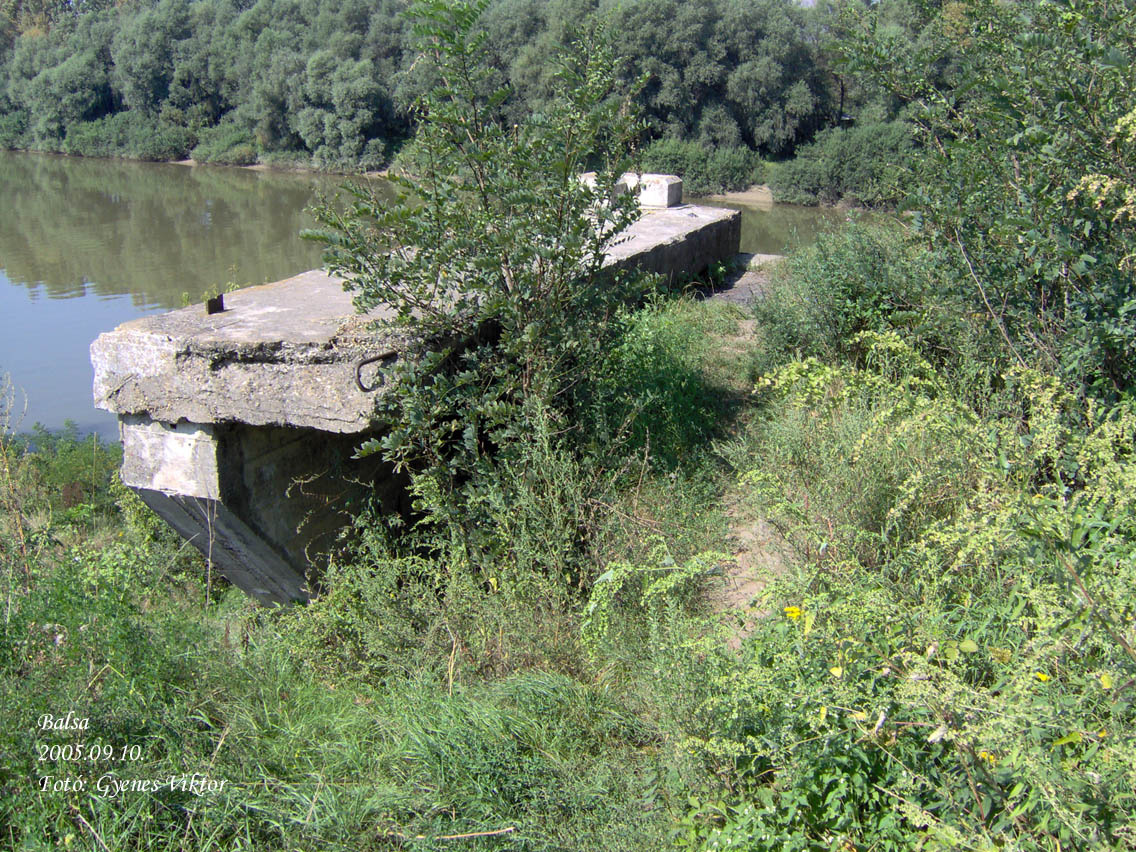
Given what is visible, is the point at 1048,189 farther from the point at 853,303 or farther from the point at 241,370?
the point at 241,370

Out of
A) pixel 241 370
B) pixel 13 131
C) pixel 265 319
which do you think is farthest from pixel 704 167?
pixel 13 131

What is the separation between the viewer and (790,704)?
2.08m

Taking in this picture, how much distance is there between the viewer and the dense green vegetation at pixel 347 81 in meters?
26.8

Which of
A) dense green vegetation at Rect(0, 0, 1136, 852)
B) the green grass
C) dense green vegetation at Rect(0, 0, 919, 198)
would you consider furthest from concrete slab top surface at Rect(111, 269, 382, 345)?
dense green vegetation at Rect(0, 0, 919, 198)

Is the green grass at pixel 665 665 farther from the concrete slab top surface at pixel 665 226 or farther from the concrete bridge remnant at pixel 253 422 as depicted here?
the concrete slab top surface at pixel 665 226

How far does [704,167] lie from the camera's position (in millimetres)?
26484

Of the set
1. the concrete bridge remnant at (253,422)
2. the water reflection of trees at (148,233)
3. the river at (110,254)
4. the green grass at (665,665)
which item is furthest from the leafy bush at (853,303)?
the water reflection of trees at (148,233)

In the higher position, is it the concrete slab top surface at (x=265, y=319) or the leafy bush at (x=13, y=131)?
the leafy bush at (x=13, y=131)

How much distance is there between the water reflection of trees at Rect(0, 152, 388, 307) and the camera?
14141mm

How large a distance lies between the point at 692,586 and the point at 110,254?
15.9 m

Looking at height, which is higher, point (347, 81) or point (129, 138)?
point (347, 81)

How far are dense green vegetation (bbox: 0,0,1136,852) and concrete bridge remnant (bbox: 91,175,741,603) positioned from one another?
27cm

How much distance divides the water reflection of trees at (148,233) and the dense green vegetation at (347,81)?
12.3 ft

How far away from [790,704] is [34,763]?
6.75ft
